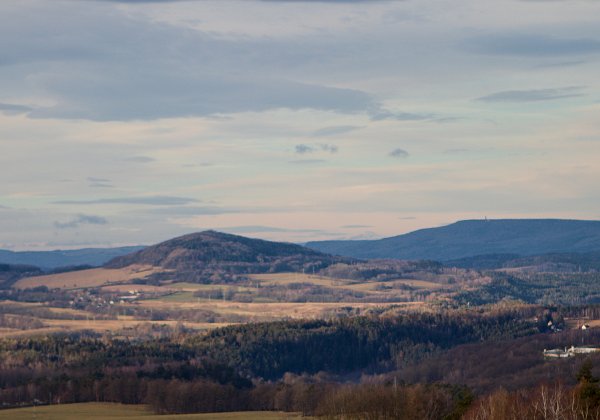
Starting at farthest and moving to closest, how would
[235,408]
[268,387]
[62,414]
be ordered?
[268,387]
[235,408]
[62,414]

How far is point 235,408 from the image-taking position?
591ft

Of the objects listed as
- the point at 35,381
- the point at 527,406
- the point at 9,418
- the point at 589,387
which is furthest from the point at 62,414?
the point at 589,387

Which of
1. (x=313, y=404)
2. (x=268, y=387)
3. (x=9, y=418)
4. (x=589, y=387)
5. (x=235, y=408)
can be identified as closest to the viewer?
(x=589, y=387)

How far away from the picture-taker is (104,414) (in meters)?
159

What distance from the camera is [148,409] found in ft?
567

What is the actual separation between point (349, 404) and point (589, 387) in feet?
162

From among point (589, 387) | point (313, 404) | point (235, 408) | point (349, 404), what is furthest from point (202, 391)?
point (589, 387)

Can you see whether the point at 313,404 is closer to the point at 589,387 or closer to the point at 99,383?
the point at 99,383

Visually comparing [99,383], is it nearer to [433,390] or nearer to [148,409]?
[148,409]

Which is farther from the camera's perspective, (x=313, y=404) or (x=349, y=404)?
(x=313, y=404)

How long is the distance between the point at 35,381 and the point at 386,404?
251ft

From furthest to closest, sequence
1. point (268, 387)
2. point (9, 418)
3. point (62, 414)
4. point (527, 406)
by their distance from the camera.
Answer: point (268, 387) < point (62, 414) < point (9, 418) < point (527, 406)

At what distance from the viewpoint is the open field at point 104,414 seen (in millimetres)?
148500

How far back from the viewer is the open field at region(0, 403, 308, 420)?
148 m
